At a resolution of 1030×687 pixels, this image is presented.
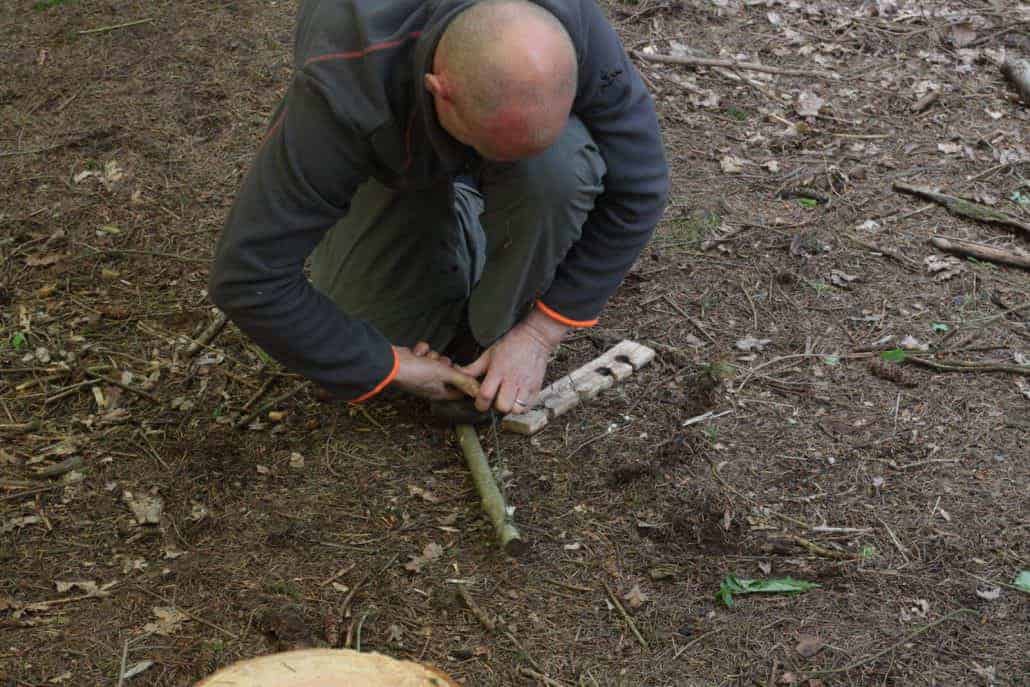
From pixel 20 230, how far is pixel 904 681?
3418mm

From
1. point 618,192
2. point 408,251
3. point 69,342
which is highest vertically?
point 618,192

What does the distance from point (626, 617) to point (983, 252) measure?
2.26 metres

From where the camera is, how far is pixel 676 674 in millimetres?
2371

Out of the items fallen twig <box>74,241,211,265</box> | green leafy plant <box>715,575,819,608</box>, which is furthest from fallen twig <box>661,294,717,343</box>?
fallen twig <box>74,241,211,265</box>

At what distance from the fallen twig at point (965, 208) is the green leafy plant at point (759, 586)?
6.99ft

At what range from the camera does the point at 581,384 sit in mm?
3148

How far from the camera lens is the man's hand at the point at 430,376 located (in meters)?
2.73

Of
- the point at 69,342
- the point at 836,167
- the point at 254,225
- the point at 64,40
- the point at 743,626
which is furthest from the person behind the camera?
the point at 64,40

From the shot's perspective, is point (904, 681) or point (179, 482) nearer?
point (904, 681)

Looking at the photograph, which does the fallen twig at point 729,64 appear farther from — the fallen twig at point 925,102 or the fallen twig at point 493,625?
the fallen twig at point 493,625

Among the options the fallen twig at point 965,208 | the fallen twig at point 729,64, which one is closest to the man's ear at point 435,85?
the fallen twig at point 965,208

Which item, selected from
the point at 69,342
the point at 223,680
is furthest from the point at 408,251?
the point at 223,680

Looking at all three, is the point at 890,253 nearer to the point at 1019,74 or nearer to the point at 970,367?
the point at 970,367

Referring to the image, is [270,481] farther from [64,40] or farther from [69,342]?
[64,40]
